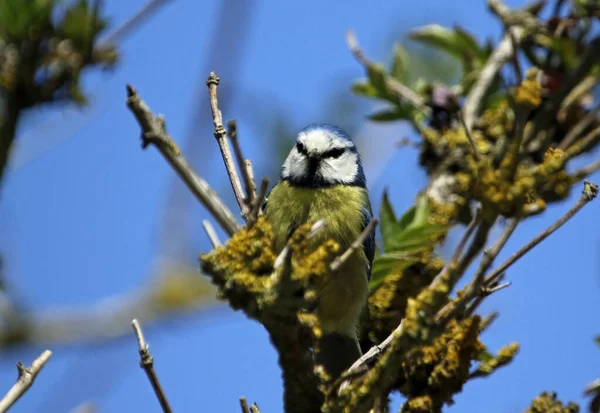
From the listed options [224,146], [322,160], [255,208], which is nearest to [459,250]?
[255,208]

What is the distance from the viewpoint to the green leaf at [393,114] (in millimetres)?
2754

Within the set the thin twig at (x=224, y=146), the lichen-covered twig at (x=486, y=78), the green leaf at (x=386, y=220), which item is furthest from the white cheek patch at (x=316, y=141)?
the thin twig at (x=224, y=146)

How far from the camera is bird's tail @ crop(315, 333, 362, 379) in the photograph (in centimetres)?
239

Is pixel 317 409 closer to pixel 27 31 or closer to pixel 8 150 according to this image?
pixel 8 150

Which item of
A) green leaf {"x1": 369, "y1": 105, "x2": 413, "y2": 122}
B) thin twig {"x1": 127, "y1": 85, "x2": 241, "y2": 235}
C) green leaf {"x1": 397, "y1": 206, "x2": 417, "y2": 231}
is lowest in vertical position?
green leaf {"x1": 397, "y1": 206, "x2": 417, "y2": 231}

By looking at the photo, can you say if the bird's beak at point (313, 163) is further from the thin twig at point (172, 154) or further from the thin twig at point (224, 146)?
the thin twig at point (224, 146)

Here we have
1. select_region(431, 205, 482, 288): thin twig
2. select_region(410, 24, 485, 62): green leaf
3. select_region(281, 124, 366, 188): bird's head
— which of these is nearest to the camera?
select_region(431, 205, 482, 288): thin twig

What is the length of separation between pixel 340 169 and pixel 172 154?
45.2 inches

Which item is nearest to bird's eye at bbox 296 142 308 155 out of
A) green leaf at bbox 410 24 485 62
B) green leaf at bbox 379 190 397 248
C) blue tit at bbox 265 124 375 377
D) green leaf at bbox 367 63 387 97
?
blue tit at bbox 265 124 375 377

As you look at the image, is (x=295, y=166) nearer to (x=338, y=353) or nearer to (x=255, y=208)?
(x=338, y=353)

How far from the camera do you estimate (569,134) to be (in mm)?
2420

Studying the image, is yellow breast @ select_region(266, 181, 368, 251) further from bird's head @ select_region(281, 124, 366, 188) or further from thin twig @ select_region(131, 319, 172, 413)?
thin twig @ select_region(131, 319, 172, 413)

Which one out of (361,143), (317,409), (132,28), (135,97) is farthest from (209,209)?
(361,143)

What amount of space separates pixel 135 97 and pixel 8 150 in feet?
2.50
